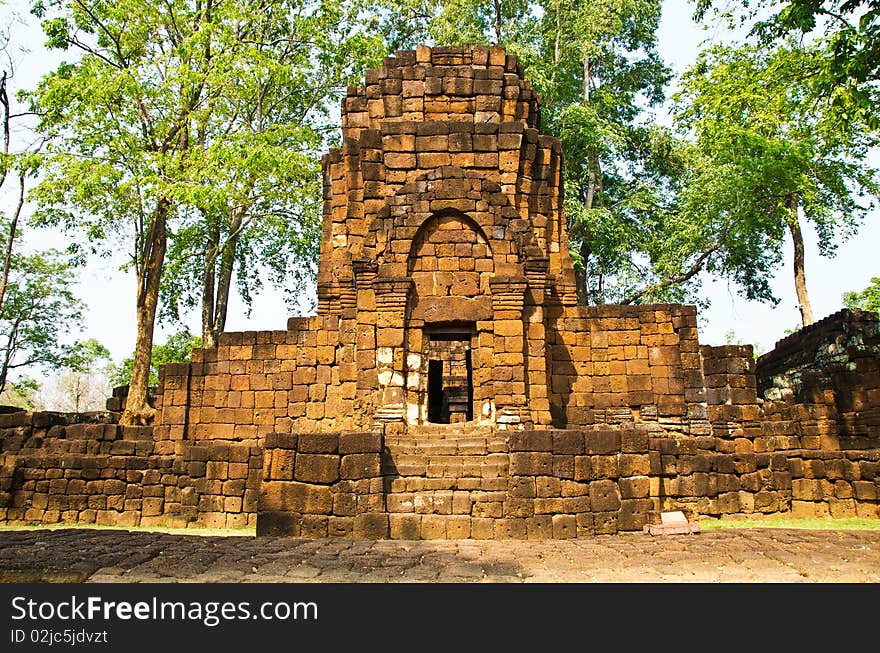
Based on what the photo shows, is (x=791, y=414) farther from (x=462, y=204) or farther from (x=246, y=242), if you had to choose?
(x=246, y=242)

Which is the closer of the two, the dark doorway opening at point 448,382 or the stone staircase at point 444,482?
the stone staircase at point 444,482

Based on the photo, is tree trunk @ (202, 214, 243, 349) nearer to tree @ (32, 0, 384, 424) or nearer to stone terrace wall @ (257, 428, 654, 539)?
tree @ (32, 0, 384, 424)

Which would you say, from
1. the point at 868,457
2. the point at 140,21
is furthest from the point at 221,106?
the point at 868,457

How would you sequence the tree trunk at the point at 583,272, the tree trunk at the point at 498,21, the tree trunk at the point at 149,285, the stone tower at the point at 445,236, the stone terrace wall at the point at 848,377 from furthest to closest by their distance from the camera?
the tree trunk at the point at 498,21 < the tree trunk at the point at 583,272 < the tree trunk at the point at 149,285 < the stone terrace wall at the point at 848,377 < the stone tower at the point at 445,236

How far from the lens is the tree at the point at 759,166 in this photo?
19.3 meters

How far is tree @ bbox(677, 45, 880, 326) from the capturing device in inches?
758

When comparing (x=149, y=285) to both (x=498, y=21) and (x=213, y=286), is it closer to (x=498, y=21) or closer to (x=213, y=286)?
(x=213, y=286)

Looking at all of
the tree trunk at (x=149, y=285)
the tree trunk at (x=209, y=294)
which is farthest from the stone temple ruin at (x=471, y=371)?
the tree trunk at (x=209, y=294)

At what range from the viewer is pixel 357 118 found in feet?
41.1

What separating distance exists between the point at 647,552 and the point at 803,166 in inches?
692

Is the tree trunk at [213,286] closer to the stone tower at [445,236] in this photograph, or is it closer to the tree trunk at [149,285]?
the tree trunk at [149,285]

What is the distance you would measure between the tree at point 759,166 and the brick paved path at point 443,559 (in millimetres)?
14343

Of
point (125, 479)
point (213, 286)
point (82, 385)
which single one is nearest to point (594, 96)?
point (213, 286)

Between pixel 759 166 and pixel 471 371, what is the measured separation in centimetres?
1330
